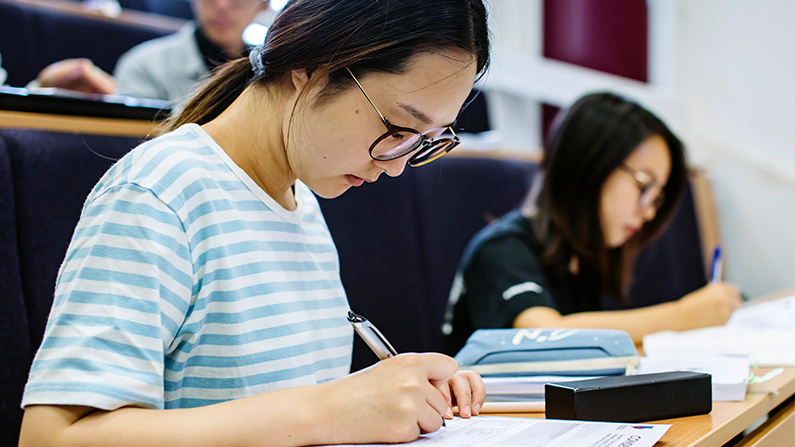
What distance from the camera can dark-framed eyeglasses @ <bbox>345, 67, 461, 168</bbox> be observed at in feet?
2.22

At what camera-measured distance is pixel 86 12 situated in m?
2.31

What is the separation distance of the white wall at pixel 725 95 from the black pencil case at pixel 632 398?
1.93m

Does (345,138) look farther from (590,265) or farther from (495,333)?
(590,265)

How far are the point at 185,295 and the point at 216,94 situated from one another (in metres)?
0.32

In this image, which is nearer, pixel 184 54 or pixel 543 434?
pixel 543 434

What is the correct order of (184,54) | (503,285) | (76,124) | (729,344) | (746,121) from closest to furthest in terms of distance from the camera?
(76,124), (729,344), (503,285), (184,54), (746,121)

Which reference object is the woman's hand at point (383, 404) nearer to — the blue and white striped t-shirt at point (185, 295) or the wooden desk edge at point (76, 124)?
the blue and white striped t-shirt at point (185, 295)

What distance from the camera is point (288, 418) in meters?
0.52

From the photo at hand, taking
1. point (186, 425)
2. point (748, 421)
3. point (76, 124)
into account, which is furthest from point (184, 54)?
point (748, 421)

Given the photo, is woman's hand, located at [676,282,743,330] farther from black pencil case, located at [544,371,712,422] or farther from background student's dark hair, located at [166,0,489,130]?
background student's dark hair, located at [166,0,489,130]

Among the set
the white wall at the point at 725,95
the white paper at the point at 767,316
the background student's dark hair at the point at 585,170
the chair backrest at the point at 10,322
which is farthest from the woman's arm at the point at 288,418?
the white wall at the point at 725,95

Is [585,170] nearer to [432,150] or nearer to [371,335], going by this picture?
[432,150]

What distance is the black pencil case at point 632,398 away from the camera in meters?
0.63


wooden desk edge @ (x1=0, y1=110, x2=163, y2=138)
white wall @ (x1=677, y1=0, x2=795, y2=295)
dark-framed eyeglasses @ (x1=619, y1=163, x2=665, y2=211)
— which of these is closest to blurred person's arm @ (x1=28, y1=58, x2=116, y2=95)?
wooden desk edge @ (x1=0, y1=110, x2=163, y2=138)
